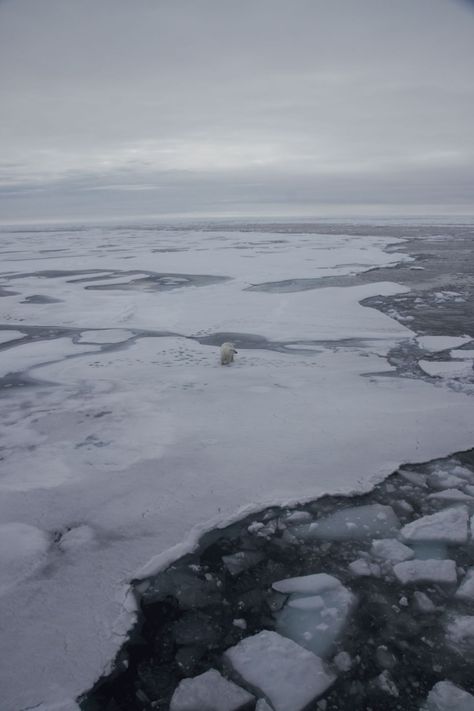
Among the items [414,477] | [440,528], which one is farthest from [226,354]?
[440,528]

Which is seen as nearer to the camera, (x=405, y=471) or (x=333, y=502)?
(x=333, y=502)

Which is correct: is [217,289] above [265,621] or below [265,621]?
above

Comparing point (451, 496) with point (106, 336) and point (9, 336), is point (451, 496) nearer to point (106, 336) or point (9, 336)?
point (106, 336)

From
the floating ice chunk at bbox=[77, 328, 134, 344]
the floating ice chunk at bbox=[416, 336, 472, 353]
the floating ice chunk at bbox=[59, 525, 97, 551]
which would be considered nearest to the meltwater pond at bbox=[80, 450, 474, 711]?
the floating ice chunk at bbox=[59, 525, 97, 551]

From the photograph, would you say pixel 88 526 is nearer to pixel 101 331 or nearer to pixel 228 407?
pixel 228 407

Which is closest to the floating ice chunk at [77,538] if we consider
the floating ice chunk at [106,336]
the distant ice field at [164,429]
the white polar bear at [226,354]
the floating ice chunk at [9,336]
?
the distant ice field at [164,429]

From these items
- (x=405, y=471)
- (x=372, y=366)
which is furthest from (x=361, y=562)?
(x=372, y=366)

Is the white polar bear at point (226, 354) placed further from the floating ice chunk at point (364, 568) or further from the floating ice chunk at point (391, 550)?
the floating ice chunk at point (364, 568)
